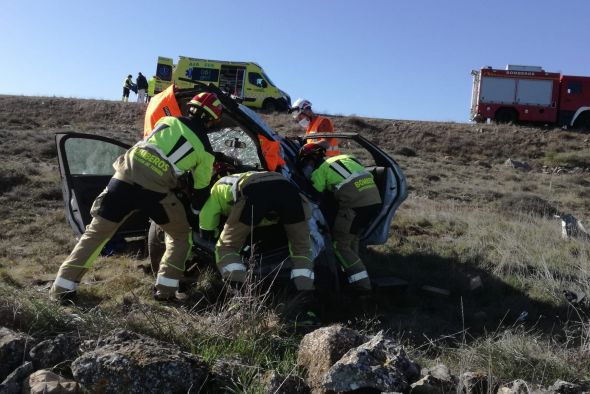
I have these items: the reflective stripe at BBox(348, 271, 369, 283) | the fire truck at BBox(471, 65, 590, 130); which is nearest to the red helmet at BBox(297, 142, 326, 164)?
the reflective stripe at BBox(348, 271, 369, 283)

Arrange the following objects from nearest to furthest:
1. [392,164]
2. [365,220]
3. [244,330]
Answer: [244,330], [365,220], [392,164]

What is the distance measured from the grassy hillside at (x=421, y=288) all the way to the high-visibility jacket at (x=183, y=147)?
1.05 m

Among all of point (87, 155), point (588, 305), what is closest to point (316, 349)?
point (588, 305)

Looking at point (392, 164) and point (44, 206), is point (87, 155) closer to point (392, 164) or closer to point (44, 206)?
point (392, 164)

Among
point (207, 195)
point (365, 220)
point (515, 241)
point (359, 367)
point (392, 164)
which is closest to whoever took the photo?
point (359, 367)

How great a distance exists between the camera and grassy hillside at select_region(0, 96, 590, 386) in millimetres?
3133

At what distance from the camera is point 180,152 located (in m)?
4.38

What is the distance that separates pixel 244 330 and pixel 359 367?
80 cm

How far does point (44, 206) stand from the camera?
916 cm

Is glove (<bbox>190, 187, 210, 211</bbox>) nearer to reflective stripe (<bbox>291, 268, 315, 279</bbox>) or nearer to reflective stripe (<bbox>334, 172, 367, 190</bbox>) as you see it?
reflective stripe (<bbox>291, 268, 315, 279</bbox>)

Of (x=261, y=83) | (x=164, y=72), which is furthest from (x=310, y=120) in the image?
(x=164, y=72)

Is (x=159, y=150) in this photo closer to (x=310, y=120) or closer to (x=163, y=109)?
(x=163, y=109)

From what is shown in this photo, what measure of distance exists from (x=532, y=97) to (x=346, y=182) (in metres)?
22.3

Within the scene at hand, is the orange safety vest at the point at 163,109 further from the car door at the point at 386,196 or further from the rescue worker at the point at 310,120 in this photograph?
the rescue worker at the point at 310,120
